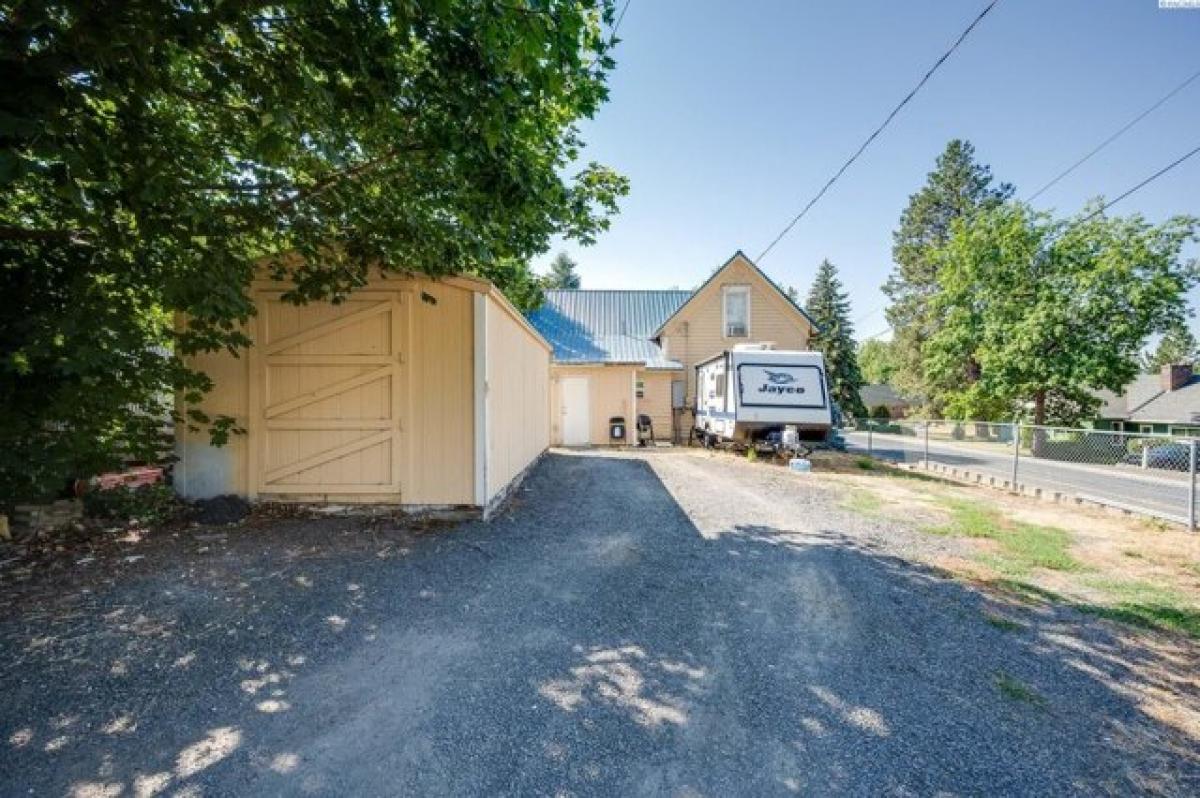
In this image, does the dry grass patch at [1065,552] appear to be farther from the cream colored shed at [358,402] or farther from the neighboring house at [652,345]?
the neighboring house at [652,345]

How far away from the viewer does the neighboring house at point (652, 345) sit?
643 inches

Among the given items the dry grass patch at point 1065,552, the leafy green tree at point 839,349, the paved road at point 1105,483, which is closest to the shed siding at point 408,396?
the dry grass patch at point 1065,552

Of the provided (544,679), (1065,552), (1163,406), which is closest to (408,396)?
(544,679)

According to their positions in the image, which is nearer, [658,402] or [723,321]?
[658,402]

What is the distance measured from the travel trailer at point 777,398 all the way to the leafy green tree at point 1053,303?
1315cm

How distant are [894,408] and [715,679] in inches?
2367

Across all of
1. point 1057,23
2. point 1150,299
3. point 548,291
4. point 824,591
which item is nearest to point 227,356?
point 824,591

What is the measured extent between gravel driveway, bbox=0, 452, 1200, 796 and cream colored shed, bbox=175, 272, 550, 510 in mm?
1118

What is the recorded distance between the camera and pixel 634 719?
2.55 m

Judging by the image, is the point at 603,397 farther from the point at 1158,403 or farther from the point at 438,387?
the point at 1158,403

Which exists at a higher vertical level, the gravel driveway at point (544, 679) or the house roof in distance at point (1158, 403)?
the house roof in distance at point (1158, 403)

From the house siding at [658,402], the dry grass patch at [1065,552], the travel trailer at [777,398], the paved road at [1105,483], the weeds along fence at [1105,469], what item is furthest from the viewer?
the house siding at [658,402]

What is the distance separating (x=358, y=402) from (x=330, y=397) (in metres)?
0.36

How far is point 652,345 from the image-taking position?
62.4 ft
